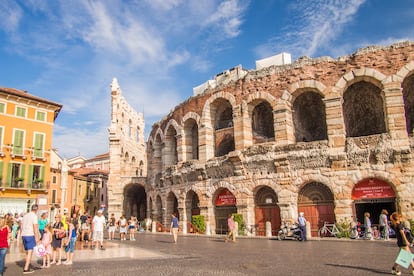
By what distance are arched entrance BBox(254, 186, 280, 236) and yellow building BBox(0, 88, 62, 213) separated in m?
19.2

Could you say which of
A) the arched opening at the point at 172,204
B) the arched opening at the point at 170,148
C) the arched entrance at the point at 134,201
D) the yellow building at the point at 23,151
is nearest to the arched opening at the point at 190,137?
the arched opening at the point at 170,148

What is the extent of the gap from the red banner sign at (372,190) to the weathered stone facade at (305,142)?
0.16 feet

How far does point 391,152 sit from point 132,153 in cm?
2768

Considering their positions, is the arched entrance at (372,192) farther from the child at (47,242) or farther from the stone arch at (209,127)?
the child at (47,242)

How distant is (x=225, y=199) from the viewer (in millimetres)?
21250

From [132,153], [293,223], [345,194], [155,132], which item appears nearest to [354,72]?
[345,194]

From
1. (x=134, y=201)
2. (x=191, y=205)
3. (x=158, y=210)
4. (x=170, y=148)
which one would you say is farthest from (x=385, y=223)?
(x=134, y=201)

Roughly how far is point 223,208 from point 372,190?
341 inches

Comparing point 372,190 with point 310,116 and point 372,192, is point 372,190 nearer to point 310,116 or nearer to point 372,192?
point 372,192

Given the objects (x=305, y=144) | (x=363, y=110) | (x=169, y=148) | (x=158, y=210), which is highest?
(x=363, y=110)

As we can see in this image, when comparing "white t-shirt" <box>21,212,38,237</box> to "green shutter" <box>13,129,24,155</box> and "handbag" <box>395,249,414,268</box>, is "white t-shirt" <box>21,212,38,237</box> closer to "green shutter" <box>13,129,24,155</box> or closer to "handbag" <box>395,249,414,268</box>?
"handbag" <box>395,249,414,268</box>

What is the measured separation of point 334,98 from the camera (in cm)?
1795

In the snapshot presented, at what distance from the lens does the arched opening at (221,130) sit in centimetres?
2291

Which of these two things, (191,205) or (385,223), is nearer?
(385,223)
